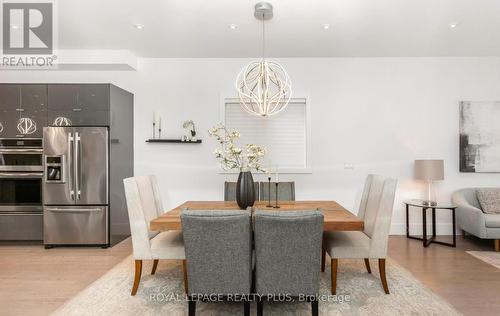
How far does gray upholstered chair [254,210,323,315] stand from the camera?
72.9 inches

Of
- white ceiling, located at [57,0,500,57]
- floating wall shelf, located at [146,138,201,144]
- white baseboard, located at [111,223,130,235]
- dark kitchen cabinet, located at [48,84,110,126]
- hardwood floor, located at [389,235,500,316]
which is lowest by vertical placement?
hardwood floor, located at [389,235,500,316]

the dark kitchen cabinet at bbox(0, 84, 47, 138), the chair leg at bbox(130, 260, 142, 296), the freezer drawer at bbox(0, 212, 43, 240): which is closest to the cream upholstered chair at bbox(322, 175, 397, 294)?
the chair leg at bbox(130, 260, 142, 296)

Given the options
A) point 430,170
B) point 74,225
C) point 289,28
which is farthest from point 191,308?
point 430,170

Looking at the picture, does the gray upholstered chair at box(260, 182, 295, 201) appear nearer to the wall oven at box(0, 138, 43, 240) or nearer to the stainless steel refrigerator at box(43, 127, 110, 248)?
the stainless steel refrigerator at box(43, 127, 110, 248)

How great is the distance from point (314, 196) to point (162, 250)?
8.95ft

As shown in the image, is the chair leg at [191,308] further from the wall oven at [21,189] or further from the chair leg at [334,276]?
the wall oven at [21,189]

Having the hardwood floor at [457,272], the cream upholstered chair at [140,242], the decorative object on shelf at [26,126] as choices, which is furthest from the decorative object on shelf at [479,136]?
the decorative object on shelf at [26,126]

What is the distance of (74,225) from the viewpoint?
390cm

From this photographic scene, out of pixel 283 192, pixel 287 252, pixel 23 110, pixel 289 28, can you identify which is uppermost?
pixel 289 28

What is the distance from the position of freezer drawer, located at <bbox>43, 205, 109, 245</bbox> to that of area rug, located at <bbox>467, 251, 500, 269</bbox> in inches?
189

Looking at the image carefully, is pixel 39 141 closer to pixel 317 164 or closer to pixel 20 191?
pixel 20 191

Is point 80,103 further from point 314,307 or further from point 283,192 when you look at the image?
point 314,307

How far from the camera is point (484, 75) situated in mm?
4535
